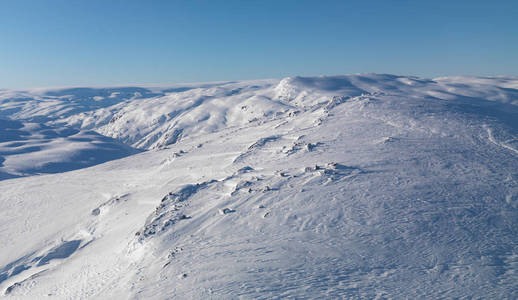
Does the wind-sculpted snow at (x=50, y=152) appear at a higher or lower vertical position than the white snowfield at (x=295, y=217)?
lower

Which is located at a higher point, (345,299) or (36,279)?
(345,299)

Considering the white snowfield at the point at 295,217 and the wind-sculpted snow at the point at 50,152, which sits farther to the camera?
the wind-sculpted snow at the point at 50,152

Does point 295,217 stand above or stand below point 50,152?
above

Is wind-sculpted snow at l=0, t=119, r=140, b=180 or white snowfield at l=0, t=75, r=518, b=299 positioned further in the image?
wind-sculpted snow at l=0, t=119, r=140, b=180

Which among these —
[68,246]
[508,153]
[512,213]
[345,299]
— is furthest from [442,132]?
[68,246]

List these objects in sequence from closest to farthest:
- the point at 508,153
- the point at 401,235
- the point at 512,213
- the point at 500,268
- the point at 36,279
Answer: the point at 500,268
the point at 401,235
the point at 512,213
the point at 36,279
the point at 508,153

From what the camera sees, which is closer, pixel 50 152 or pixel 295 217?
pixel 295 217

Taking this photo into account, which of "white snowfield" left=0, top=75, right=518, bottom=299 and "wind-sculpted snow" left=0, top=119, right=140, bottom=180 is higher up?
"white snowfield" left=0, top=75, right=518, bottom=299

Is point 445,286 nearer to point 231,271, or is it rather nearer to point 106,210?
point 231,271
